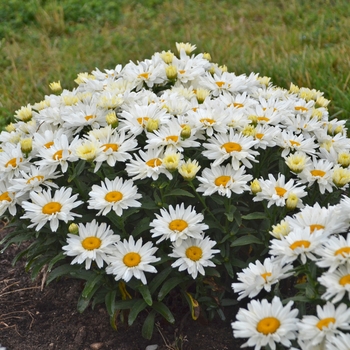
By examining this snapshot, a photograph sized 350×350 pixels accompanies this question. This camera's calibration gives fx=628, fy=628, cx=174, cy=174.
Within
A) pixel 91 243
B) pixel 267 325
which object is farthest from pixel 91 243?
pixel 267 325

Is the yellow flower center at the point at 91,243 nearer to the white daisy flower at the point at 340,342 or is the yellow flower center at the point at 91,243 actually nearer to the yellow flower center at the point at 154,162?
the yellow flower center at the point at 154,162

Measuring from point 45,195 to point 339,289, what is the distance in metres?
1.15

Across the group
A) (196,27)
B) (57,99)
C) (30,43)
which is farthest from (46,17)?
(57,99)

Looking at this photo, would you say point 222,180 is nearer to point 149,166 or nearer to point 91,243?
point 149,166

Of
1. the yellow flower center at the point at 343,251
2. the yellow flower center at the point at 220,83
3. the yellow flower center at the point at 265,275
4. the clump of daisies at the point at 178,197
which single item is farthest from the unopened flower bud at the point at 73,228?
the yellow flower center at the point at 220,83

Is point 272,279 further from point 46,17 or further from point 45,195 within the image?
point 46,17

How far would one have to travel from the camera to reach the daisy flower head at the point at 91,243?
2234mm

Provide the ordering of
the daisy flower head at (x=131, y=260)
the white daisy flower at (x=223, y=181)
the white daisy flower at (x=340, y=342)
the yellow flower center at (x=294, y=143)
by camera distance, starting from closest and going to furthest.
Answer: the white daisy flower at (x=340, y=342) < the daisy flower head at (x=131, y=260) < the white daisy flower at (x=223, y=181) < the yellow flower center at (x=294, y=143)

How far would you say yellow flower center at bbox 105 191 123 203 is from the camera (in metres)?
2.28

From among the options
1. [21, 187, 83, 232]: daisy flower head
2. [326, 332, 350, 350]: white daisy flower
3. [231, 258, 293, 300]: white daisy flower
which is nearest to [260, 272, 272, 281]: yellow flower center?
[231, 258, 293, 300]: white daisy flower

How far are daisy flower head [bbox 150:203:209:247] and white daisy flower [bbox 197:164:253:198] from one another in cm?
11

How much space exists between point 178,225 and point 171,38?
3.71 metres

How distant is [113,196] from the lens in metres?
2.30

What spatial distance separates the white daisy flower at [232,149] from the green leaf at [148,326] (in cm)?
65
